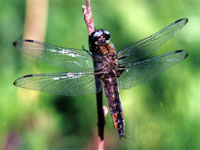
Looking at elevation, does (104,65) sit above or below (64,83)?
above

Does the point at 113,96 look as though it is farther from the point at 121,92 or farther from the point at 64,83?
the point at 121,92

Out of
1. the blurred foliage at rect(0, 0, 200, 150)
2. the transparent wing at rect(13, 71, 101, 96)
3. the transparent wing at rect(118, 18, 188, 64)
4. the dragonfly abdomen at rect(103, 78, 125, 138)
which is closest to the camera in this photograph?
the transparent wing at rect(13, 71, 101, 96)

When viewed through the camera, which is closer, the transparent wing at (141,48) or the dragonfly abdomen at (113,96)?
the dragonfly abdomen at (113,96)

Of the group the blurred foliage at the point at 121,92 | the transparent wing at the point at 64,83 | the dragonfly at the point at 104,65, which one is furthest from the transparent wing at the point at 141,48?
the blurred foliage at the point at 121,92

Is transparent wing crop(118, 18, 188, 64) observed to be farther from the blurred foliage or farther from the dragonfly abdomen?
the blurred foliage

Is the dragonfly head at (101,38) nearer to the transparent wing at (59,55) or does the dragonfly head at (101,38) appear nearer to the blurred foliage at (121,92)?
the transparent wing at (59,55)

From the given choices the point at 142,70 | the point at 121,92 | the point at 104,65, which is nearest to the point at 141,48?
the point at 142,70

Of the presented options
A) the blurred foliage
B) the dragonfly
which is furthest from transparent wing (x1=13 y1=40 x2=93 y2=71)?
the blurred foliage

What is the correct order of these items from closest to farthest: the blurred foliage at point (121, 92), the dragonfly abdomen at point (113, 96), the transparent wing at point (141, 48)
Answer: the dragonfly abdomen at point (113, 96) → the transparent wing at point (141, 48) → the blurred foliage at point (121, 92)
